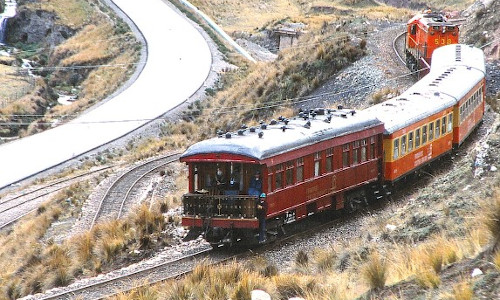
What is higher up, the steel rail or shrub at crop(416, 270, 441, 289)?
shrub at crop(416, 270, 441, 289)

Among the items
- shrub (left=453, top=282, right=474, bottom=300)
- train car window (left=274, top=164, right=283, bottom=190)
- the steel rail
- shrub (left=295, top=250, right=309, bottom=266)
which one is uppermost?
Result: shrub (left=453, top=282, right=474, bottom=300)

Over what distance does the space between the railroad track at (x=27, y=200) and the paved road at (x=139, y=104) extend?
4351mm

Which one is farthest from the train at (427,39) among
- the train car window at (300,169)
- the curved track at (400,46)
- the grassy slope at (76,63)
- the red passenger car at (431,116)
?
the grassy slope at (76,63)

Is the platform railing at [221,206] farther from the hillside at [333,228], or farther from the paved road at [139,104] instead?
the paved road at [139,104]

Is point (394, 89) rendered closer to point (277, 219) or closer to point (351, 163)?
point (351, 163)

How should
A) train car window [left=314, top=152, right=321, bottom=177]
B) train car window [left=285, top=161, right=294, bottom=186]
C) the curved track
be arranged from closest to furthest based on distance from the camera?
train car window [left=285, top=161, right=294, bottom=186], train car window [left=314, top=152, right=321, bottom=177], the curved track

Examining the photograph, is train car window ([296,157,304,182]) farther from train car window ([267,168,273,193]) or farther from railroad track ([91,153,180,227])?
railroad track ([91,153,180,227])

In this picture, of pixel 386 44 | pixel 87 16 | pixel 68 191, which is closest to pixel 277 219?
pixel 68 191

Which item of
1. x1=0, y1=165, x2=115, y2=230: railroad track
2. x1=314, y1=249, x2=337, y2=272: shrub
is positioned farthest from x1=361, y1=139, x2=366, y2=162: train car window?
x1=0, y1=165, x2=115, y2=230: railroad track

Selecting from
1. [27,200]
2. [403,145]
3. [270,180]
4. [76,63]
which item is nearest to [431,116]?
[403,145]

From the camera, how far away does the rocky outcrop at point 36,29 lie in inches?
3118

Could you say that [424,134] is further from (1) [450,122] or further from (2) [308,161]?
(2) [308,161]

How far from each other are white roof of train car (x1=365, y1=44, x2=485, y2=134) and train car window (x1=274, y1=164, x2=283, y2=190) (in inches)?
197

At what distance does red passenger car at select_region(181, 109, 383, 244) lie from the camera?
1792cm
